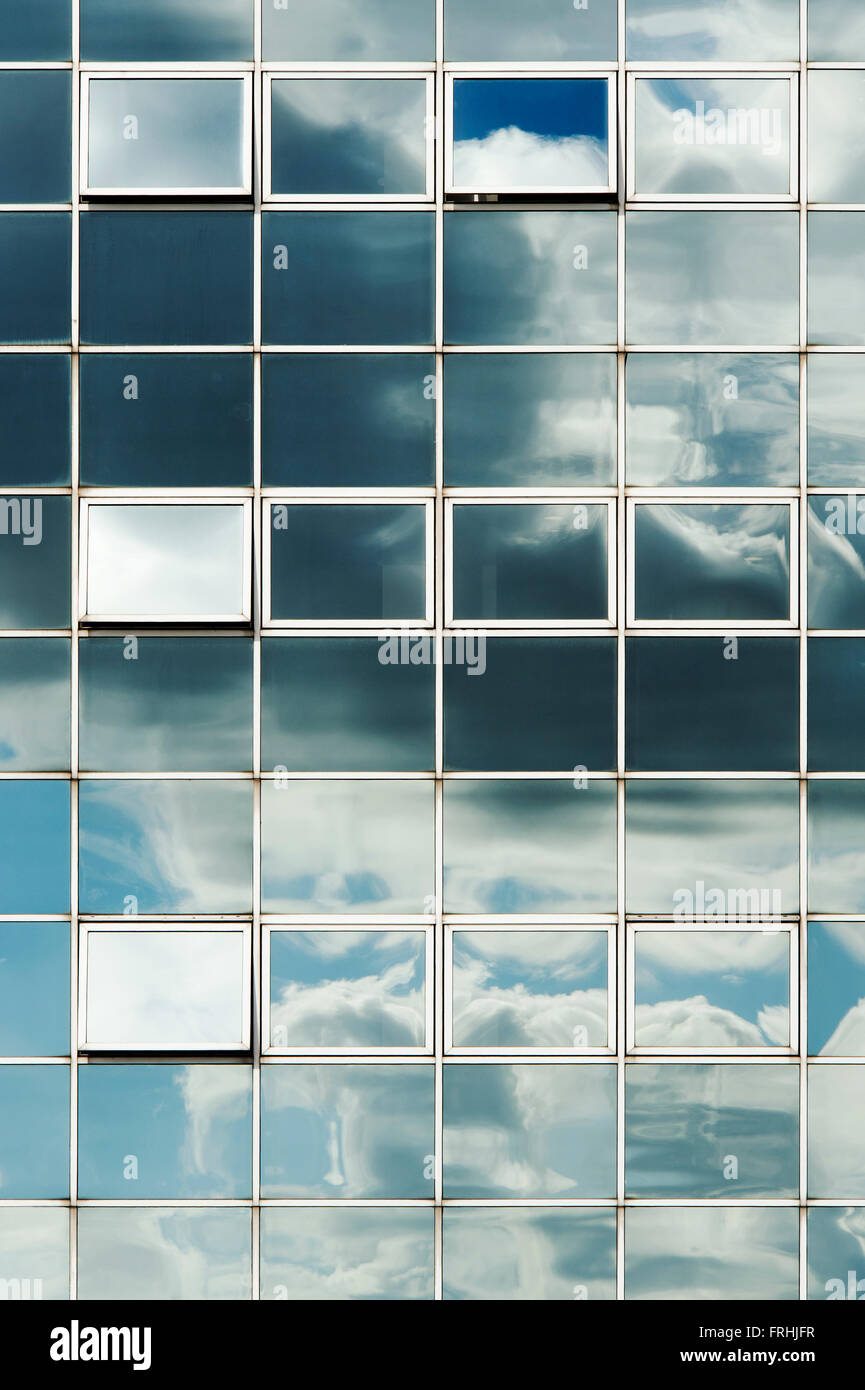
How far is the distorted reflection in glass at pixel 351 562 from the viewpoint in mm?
9273

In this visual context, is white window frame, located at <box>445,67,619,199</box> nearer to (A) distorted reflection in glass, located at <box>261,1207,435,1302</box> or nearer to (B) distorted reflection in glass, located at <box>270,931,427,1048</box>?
(B) distorted reflection in glass, located at <box>270,931,427,1048</box>

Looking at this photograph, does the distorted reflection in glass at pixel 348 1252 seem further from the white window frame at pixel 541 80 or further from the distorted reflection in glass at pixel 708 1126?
the white window frame at pixel 541 80

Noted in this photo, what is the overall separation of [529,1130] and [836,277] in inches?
319

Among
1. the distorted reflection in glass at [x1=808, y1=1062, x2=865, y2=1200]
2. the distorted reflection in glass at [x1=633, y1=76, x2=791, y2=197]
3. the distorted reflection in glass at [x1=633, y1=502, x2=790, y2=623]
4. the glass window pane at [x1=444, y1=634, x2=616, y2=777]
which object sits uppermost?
the distorted reflection in glass at [x1=633, y1=76, x2=791, y2=197]

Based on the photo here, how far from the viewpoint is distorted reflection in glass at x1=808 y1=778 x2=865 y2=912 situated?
929 centimetres

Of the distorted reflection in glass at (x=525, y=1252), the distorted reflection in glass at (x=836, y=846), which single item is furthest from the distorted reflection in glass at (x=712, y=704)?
the distorted reflection in glass at (x=525, y=1252)

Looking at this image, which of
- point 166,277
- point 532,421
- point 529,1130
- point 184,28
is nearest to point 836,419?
point 532,421

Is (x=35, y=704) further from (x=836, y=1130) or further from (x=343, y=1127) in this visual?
(x=836, y=1130)

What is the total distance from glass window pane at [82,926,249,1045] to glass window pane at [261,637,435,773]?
1.80 m

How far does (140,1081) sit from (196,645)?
3.93 m

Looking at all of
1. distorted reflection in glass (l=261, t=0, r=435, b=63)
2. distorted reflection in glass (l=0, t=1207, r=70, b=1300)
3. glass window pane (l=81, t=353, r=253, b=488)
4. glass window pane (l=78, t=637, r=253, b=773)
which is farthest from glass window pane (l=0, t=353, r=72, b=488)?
distorted reflection in glass (l=0, t=1207, r=70, b=1300)

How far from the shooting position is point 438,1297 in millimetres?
9367

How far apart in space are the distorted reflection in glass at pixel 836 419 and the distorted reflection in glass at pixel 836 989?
4.05 m
